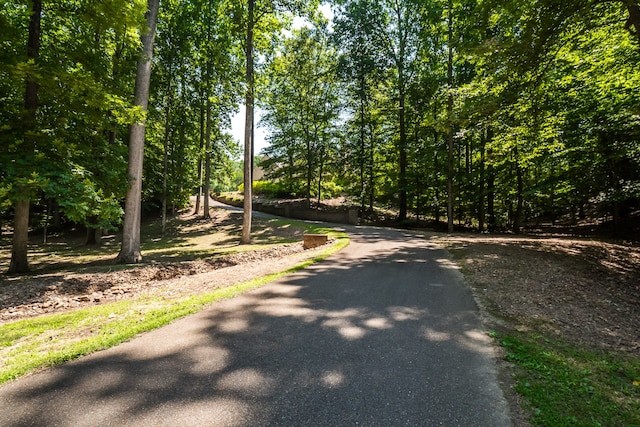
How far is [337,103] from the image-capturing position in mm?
26703

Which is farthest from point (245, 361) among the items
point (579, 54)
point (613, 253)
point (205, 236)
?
point (205, 236)

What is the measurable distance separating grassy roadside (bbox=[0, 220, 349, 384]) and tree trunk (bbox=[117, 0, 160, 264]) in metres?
5.29

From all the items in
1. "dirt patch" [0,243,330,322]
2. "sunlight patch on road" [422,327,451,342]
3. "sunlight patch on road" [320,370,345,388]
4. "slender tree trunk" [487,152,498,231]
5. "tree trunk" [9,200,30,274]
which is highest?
"slender tree trunk" [487,152,498,231]

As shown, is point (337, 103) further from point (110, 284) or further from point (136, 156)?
point (110, 284)

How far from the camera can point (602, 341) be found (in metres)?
4.60

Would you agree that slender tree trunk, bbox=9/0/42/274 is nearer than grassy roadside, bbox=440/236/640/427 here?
No

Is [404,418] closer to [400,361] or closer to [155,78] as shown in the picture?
[400,361]

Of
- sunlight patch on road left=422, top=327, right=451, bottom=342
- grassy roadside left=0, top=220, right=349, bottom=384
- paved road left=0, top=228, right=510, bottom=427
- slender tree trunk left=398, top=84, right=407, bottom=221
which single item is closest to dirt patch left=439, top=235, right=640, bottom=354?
sunlight patch on road left=422, top=327, right=451, bottom=342

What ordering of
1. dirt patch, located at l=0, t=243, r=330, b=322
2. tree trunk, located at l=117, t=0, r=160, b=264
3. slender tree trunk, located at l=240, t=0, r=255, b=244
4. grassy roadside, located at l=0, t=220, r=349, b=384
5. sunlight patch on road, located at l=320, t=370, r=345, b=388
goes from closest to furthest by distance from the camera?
sunlight patch on road, located at l=320, t=370, r=345, b=388 < grassy roadside, located at l=0, t=220, r=349, b=384 < dirt patch, located at l=0, t=243, r=330, b=322 < tree trunk, located at l=117, t=0, r=160, b=264 < slender tree trunk, located at l=240, t=0, r=255, b=244

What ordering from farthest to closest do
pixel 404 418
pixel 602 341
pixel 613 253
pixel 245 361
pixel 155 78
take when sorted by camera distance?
pixel 155 78 → pixel 613 253 → pixel 602 341 → pixel 245 361 → pixel 404 418

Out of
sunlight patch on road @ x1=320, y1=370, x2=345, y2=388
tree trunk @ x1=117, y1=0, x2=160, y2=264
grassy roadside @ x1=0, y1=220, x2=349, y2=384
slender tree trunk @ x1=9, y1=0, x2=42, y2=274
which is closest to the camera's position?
sunlight patch on road @ x1=320, y1=370, x2=345, y2=388

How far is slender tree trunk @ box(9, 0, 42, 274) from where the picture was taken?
797 cm

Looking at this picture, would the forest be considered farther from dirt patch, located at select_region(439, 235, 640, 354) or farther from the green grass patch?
the green grass patch

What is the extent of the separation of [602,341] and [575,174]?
13266 millimetres
